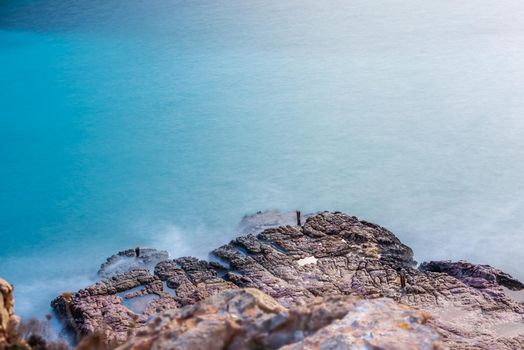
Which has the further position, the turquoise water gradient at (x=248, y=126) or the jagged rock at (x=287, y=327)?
the turquoise water gradient at (x=248, y=126)

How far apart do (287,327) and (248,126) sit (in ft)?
39.7

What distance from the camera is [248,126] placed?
60.1ft

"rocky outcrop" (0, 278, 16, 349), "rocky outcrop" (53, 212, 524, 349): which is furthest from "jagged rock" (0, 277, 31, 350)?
"rocky outcrop" (53, 212, 524, 349)

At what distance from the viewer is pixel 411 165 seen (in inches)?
628

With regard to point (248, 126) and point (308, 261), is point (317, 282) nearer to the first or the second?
point (308, 261)

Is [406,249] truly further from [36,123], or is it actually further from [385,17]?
[385,17]

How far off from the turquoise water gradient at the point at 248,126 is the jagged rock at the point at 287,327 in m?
6.29

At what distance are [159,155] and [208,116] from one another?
92.7 inches

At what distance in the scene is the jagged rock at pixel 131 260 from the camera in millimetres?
12859

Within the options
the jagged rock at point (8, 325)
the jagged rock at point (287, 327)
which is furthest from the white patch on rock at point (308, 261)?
the jagged rock at point (287, 327)

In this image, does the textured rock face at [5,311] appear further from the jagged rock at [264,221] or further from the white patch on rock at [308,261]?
the jagged rock at [264,221]

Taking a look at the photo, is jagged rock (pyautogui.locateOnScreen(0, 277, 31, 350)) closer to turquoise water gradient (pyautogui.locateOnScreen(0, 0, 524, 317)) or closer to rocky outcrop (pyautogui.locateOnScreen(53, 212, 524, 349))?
rocky outcrop (pyautogui.locateOnScreen(53, 212, 524, 349))

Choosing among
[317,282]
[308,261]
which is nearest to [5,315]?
[317,282]

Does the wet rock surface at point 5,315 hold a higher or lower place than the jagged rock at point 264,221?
lower
